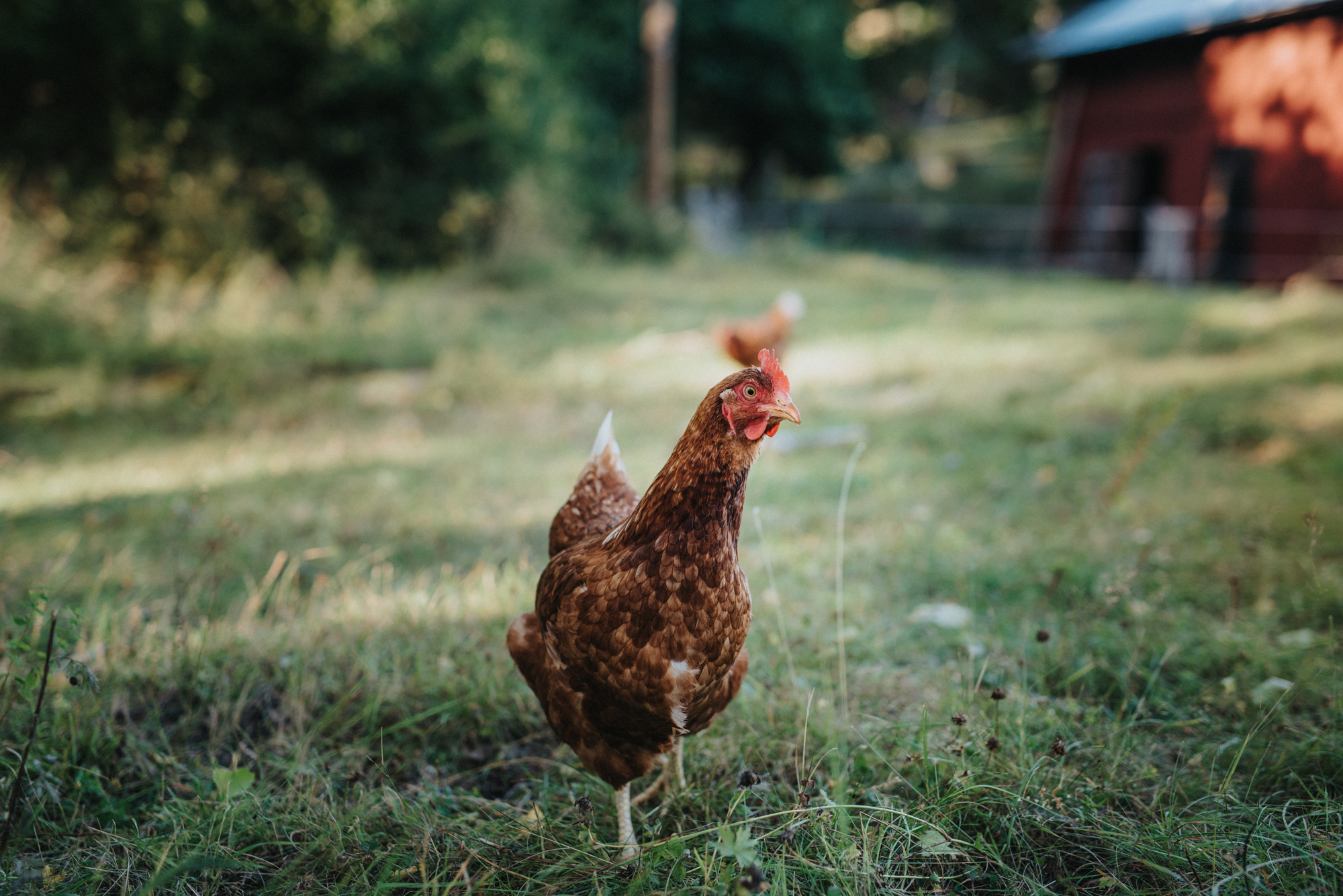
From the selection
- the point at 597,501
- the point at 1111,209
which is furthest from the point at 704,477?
the point at 1111,209

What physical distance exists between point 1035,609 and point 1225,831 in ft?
4.14

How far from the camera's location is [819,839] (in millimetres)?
1671

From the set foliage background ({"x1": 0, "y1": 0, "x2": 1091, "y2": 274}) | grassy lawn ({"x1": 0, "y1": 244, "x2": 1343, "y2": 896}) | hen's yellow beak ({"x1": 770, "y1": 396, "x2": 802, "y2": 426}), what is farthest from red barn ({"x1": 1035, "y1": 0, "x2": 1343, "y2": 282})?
hen's yellow beak ({"x1": 770, "y1": 396, "x2": 802, "y2": 426})

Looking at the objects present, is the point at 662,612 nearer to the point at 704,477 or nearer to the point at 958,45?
the point at 704,477

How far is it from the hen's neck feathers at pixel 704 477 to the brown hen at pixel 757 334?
12.3ft

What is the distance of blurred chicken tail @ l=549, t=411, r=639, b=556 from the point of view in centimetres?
225

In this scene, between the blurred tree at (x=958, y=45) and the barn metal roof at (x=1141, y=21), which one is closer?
the barn metal roof at (x=1141, y=21)

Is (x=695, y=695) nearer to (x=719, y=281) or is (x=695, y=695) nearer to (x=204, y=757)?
(x=204, y=757)

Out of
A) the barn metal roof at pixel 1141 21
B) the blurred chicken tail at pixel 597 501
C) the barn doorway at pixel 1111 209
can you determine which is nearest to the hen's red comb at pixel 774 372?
the blurred chicken tail at pixel 597 501

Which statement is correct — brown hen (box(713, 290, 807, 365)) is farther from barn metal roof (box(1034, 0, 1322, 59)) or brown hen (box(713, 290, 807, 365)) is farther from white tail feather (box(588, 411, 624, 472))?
barn metal roof (box(1034, 0, 1322, 59))

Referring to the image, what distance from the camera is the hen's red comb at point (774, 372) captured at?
5.68 ft

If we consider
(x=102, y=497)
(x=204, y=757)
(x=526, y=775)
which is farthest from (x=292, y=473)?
(x=526, y=775)

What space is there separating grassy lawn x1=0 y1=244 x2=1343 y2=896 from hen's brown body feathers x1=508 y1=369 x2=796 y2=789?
0.23 m

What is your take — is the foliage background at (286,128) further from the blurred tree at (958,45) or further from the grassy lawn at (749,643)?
the blurred tree at (958,45)
